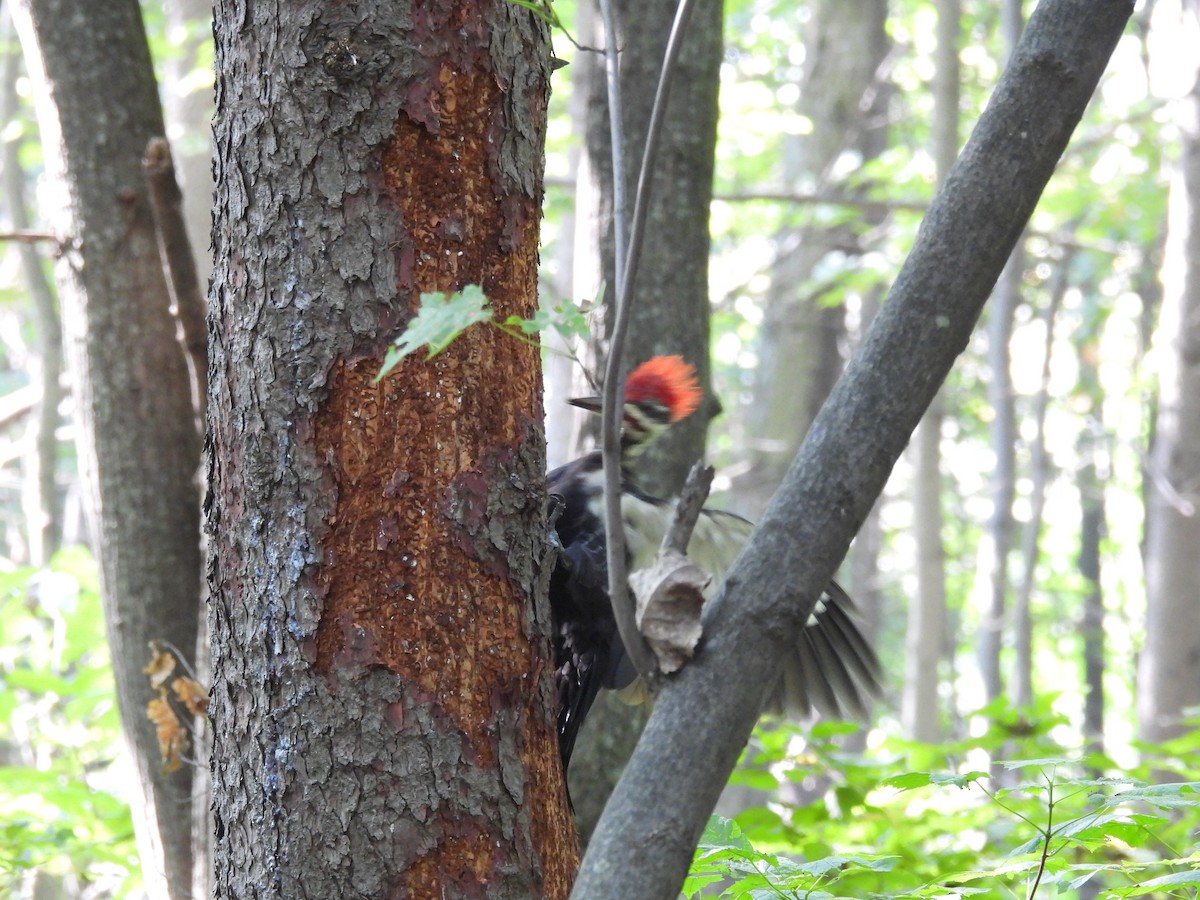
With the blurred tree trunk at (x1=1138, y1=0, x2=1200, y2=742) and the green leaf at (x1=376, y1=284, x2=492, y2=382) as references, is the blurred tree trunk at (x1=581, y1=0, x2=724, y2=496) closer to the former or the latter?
the green leaf at (x1=376, y1=284, x2=492, y2=382)

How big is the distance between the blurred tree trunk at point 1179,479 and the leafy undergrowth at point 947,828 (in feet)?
4.75

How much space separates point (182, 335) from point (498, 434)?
1.22 meters

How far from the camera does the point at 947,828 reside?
103 inches

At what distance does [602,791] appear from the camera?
103 inches

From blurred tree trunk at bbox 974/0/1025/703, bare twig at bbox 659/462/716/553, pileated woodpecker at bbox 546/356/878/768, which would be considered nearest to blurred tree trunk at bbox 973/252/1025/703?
blurred tree trunk at bbox 974/0/1025/703

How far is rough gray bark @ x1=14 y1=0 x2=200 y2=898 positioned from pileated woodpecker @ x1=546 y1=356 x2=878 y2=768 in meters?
0.84

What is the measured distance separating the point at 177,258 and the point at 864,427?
161 cm

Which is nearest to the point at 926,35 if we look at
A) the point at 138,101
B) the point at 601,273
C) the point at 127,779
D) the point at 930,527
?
the point at 930,527

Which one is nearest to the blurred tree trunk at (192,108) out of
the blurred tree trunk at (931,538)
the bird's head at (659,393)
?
the bird's head at (659,393)

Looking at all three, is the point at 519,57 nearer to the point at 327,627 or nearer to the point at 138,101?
the point at 327,627

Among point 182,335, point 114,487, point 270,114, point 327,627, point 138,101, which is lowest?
point 327,627

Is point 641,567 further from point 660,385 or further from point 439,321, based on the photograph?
point 439,321

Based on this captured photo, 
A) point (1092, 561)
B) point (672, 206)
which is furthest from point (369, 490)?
point (1092, 561)

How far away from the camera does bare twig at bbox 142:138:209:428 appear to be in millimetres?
2180
